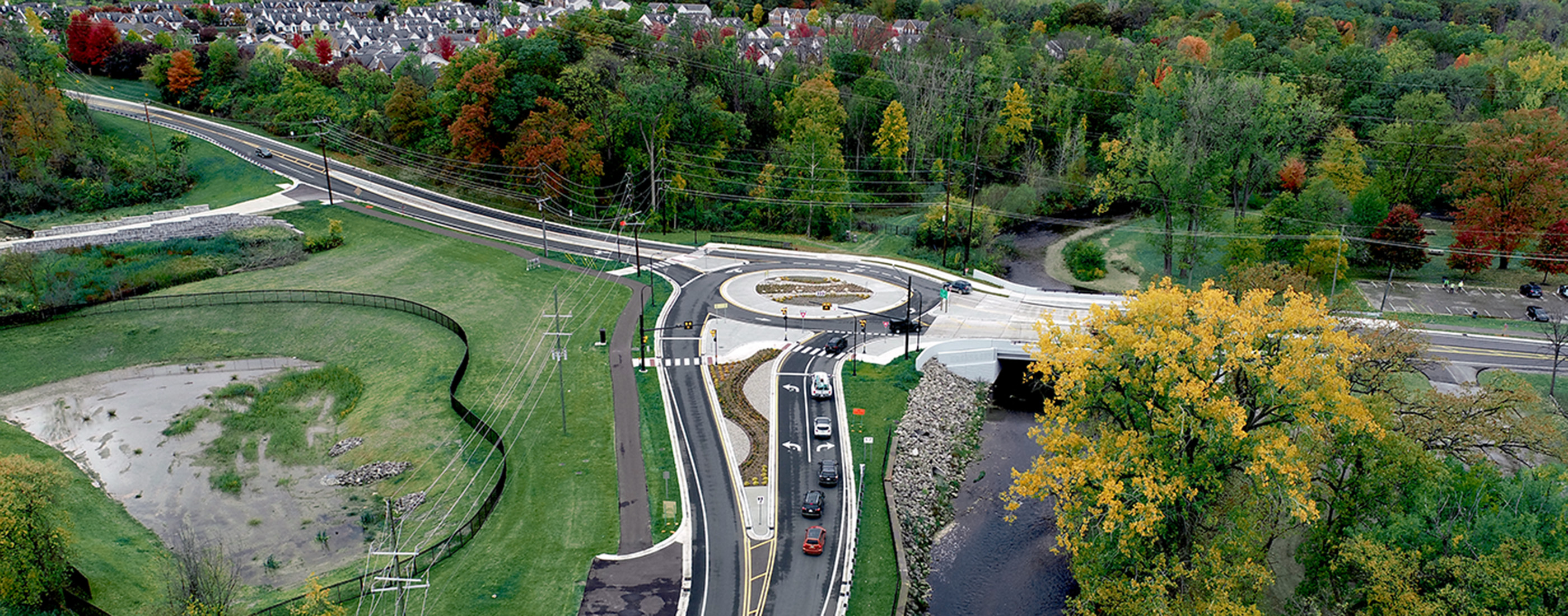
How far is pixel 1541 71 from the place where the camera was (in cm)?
10162

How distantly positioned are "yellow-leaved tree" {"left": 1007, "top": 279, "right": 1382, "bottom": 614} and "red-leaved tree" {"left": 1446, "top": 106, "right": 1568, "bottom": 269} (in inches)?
2230

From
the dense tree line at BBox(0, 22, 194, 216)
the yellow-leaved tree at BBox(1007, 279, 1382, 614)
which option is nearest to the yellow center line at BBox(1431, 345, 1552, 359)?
the yellow-leaved tree at BBox(1007, 279, 1382, 614)

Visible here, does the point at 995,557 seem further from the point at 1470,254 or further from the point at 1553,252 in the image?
the point at 1553,252

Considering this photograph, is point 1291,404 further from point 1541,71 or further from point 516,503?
point 1541,71

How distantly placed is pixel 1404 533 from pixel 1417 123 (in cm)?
7962

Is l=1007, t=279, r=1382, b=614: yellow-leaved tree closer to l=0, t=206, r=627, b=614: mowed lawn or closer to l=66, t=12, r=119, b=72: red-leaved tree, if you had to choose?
l=0, t=206, r=627, b=614: mowed lawn

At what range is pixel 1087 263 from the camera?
86438 millimetres

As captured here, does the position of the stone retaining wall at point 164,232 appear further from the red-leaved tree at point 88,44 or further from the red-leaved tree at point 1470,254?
the red-leaved tree at point 1470,254

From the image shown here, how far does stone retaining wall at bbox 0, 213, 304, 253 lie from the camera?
7912cm

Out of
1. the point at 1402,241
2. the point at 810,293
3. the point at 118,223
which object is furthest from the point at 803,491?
the point at 118,223

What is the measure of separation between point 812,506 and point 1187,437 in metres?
18.0

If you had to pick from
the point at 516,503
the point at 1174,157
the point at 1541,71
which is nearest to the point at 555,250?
the point at 516,503

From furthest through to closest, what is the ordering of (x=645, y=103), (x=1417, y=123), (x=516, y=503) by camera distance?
(x=1417, y=123)
(x=645, y=103)
(x=516, y=503)

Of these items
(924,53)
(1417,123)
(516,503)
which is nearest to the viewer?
(516,503)
